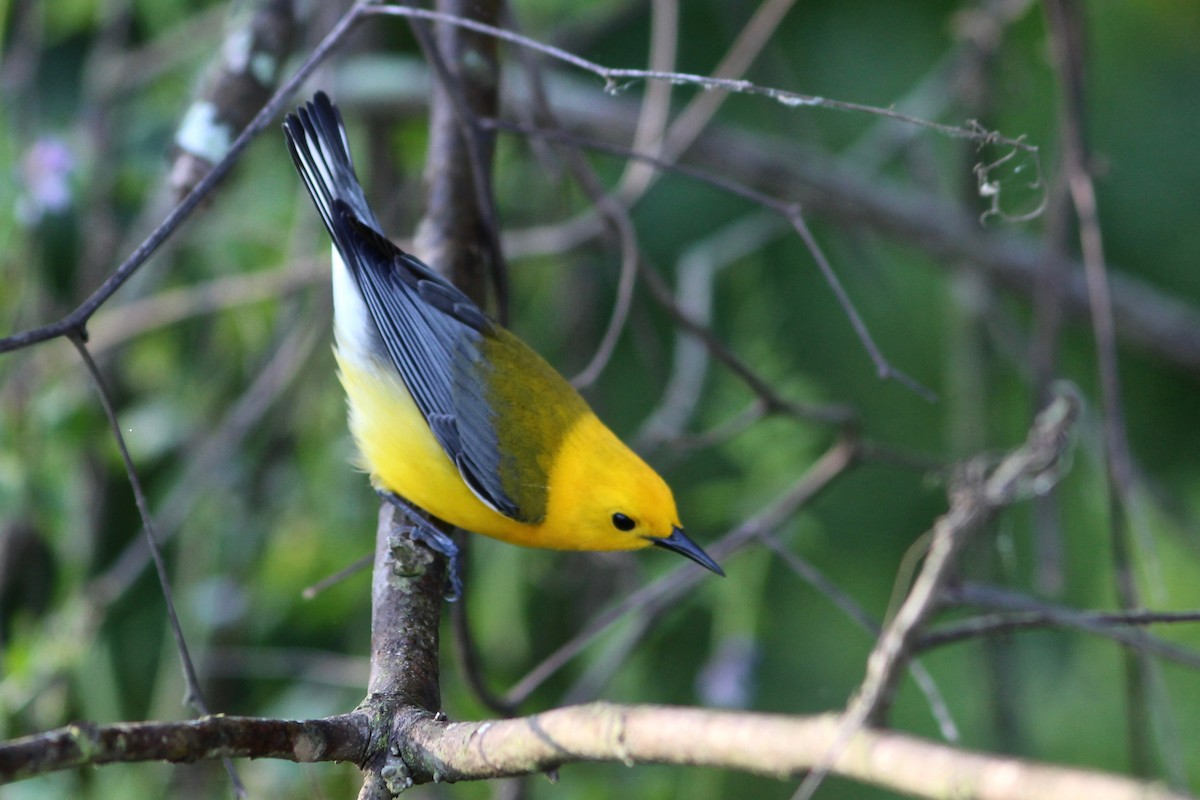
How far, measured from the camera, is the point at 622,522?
8.77 feet

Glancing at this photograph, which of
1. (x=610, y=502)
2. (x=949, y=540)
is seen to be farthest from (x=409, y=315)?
(x=949, y=540)

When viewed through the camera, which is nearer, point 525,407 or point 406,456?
point 406,456

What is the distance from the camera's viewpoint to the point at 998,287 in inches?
169

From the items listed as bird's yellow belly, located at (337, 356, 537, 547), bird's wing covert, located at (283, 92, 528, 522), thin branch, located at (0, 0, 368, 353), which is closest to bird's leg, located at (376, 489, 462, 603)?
bird's yellow belly, located at (337, 356, 537, 547)

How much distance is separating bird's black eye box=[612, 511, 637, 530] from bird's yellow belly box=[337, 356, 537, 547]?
214mm

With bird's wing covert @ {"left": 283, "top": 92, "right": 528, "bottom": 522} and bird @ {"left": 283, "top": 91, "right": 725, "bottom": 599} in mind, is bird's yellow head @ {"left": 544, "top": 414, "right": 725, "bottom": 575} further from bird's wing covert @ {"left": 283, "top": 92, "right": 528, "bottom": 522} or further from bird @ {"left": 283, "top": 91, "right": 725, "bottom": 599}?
bird's wing covert @ {"left": 283, "top": 92, "right": 528, "bottom": 522}

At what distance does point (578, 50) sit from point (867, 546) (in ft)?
7.50

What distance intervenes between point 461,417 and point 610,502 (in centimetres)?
45

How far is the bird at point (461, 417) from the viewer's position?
8.74 ft

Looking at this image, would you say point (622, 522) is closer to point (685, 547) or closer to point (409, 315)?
point (685, 547)

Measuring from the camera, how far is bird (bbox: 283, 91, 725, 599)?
266 centimetres

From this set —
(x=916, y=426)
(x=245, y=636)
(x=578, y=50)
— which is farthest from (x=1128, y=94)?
(x=245, y=636)

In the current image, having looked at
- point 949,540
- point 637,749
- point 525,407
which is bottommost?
point 637,749

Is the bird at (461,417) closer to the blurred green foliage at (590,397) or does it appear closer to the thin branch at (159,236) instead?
the blurred green foliage at (590,397)
